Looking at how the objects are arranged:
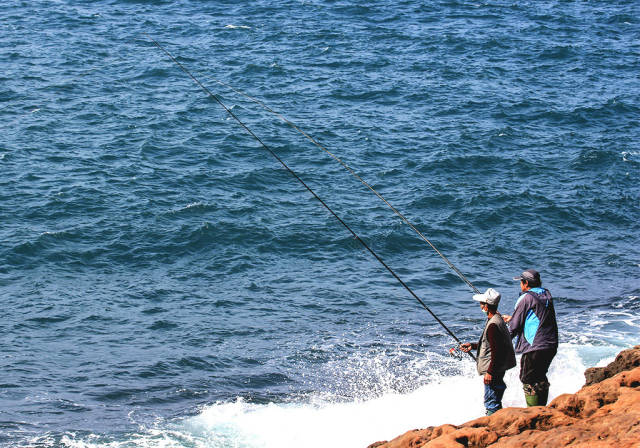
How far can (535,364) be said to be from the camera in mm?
8305

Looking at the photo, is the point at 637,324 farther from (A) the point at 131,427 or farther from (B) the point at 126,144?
(B) the point at 126,144

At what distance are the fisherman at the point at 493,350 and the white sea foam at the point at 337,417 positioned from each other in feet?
9.24

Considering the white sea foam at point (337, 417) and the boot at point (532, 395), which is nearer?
the boot at point (532, 395)

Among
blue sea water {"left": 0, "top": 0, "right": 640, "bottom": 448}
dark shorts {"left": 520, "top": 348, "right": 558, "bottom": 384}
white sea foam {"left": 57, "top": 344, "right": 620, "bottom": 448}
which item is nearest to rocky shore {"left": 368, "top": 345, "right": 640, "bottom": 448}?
dark shorts {"left": 520, "top": 348, "right": 558, "bottom": 384}

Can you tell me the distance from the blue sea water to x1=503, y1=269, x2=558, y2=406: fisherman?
331 cm

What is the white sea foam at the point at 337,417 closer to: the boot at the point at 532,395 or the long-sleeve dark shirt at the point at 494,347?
the boot at the point at 532,395

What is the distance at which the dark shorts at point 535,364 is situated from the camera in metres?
8.27

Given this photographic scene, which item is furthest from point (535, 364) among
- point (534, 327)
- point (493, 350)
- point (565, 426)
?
point (565, 426)

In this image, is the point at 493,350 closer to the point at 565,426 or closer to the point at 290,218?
the point at 565,426

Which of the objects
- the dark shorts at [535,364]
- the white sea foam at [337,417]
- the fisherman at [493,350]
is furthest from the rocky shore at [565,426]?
the white sea foam at [337,417]

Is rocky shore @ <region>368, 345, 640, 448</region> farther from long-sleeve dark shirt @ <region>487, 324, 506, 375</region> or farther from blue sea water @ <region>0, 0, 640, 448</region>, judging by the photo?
blue sea water @ <region>0, 0, 640, 448</region>

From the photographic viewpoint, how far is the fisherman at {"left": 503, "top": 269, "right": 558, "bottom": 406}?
26.8ft

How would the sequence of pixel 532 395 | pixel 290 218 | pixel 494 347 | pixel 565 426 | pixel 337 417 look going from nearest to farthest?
1. pixel 565 426
2. pixel 494 347
3. pixel 532 395
4. pixel 337 417
5. pixel 290 218

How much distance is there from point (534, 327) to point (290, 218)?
11.5 m
